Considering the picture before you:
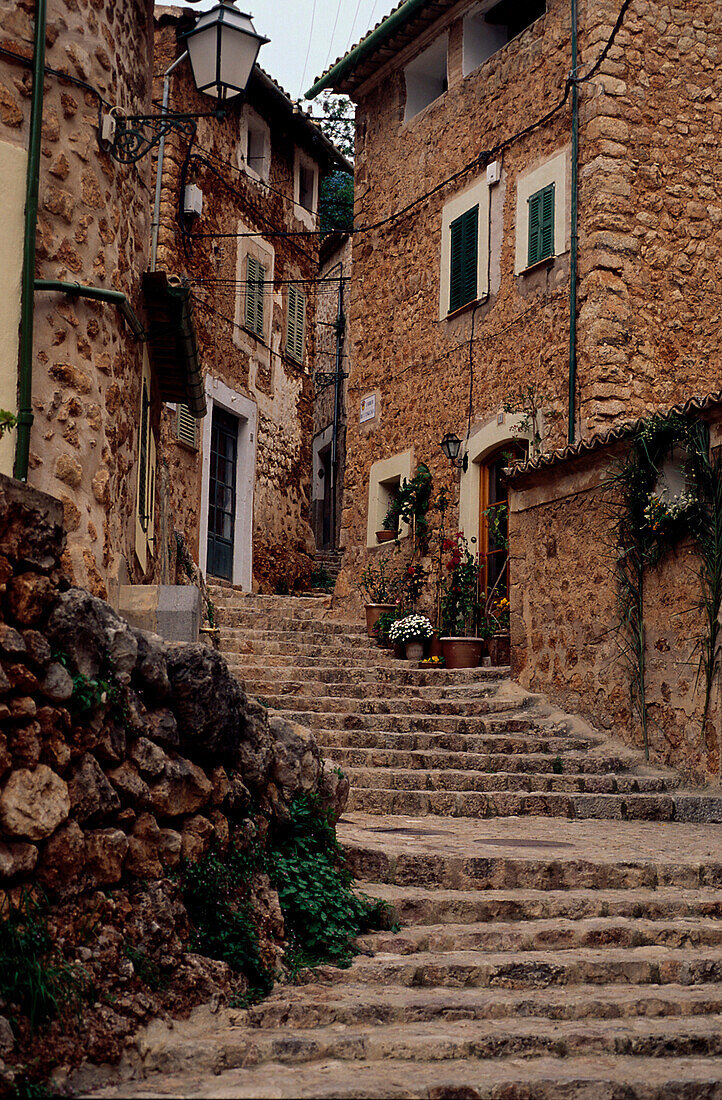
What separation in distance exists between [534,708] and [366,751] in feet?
6.40

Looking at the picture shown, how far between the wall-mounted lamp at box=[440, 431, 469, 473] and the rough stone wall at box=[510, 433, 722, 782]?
2.71 meters

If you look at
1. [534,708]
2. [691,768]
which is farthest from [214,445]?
[691,768]

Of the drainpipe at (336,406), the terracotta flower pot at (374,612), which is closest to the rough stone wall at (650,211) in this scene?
the terracotta flower pot at (374,612)

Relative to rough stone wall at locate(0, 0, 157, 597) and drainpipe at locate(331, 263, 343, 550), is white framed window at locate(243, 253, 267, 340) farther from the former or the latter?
rough stone wall at locate(0, 0, 157, 597)

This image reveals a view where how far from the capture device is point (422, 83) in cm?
1465

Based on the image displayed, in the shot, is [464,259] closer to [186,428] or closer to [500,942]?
[186,428]

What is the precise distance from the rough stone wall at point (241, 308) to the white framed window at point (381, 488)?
2.39 meters

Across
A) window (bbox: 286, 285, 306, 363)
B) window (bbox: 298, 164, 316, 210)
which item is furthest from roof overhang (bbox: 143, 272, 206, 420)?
window (bbox: 298, 164, 316, 210)

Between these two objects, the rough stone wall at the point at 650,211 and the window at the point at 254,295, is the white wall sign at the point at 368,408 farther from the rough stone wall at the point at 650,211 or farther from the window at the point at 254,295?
the rough stone wall at the point at 650,211

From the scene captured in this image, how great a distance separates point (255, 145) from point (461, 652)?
9827mm

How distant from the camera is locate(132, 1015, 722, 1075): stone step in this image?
3482 millimetres

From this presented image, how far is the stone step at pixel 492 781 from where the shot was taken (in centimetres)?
758

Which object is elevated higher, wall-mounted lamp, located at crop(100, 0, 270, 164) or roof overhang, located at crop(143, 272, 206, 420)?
wall-mounted lamp, located at crop(100, 0, 270, 164)

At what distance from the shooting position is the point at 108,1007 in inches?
134
